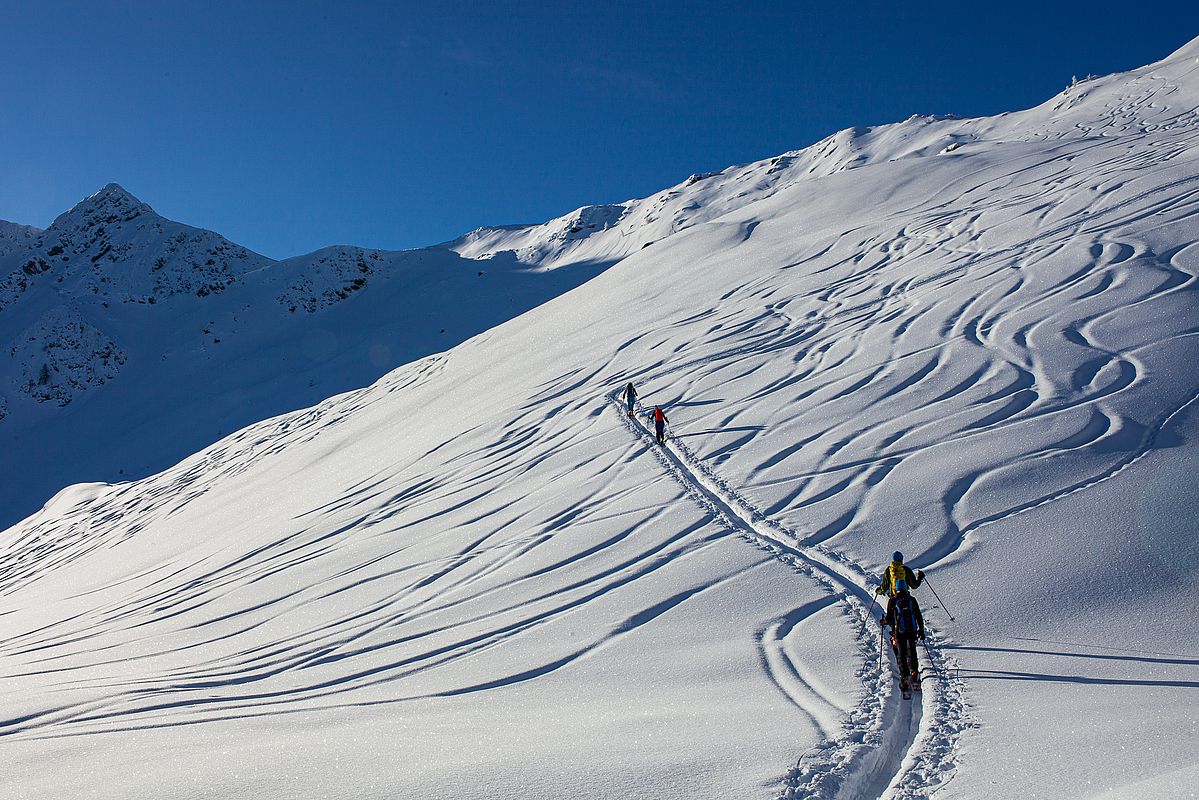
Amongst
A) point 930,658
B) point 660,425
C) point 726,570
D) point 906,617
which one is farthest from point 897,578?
point 660,425

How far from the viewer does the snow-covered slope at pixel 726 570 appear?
584 cm

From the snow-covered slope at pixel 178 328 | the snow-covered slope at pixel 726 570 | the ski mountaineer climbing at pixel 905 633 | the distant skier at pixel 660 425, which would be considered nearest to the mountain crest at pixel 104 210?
the snow-covered slope at pixel 178 328

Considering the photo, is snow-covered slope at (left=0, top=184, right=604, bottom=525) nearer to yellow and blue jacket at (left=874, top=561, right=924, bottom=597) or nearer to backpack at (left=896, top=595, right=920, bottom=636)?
yellow and blue jacket at (left=874, top=561, right=924, bottom=597)

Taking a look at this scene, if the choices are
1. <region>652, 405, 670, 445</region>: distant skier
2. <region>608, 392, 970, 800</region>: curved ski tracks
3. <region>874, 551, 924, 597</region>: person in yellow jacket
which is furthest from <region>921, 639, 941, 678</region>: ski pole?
<region>652, 405, 670, 445</region>: distant skier

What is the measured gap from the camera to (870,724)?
5.94 m

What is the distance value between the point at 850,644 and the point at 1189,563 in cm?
381

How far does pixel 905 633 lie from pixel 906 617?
6.1 inches

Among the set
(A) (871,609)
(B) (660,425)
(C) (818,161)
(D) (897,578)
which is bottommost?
(A) (871,609)

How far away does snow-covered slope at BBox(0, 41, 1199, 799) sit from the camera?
5840 mm

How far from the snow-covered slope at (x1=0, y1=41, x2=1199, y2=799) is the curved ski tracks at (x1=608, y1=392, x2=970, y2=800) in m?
0.03

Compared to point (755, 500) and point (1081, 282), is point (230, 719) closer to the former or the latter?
point (755, 500)

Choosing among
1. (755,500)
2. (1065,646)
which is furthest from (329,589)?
(1065,646)

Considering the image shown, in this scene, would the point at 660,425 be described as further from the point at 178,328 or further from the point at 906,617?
the point at 178,328

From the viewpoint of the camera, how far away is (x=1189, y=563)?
26.2 feet
